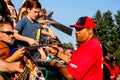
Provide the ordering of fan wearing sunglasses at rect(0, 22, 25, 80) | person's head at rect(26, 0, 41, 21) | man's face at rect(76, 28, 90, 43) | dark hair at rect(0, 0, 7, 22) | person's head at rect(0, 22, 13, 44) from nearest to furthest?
fan wearing sunglasses at rect(0, 22, 25, 80)
person's head at rect(0, 22, 13, 44)
man's face at rect(76, 28, 90, 43)
dark hair at rect(0, 0, 7, 22)
person's head at rect(26, 0, 41, 21)

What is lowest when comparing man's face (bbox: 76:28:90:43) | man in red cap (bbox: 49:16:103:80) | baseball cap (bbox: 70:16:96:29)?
man in red cap (bbox: 49:16:103:80)

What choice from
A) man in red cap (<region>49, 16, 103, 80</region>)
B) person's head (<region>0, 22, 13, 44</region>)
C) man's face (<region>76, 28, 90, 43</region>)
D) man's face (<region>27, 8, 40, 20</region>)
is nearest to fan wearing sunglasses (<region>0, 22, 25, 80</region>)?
person's head (<region>0, 22, 13, 44</region>)

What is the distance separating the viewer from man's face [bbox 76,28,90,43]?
6.66 meters

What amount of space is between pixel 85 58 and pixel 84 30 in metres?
0.63

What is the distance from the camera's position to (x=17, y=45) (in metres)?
7.52

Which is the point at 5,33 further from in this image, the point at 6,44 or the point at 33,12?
the point at 33,12

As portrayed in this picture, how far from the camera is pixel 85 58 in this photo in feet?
20.5

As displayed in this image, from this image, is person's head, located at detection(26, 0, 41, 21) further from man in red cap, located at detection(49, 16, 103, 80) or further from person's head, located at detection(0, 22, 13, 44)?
person's head, located at detection(0, 22, 13, 44)

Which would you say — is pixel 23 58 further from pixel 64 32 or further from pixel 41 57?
pixel 64 32

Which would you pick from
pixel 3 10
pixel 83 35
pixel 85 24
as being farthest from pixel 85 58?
pixel 3 10

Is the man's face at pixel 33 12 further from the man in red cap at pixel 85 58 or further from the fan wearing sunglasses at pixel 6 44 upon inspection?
the fan wearing sunglasses at pixel 6 44

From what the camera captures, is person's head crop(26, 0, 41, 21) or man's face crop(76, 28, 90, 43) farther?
person's head crop(26, 0, 41, 21)

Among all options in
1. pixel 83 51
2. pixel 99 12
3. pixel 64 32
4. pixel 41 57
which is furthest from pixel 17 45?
pixel 99 12

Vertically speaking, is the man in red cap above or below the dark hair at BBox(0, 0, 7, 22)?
below
